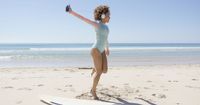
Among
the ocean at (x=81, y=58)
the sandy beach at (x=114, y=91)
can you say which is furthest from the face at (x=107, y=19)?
the ocean at (x=81, y=58)

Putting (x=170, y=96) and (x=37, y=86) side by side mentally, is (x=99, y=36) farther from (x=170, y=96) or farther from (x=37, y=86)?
(x=37, y=86)

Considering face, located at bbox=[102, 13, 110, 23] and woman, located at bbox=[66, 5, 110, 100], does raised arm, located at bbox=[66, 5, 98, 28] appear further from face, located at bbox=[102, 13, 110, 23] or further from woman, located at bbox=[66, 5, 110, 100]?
face, located at bbox=[102, 13, 110, 23]

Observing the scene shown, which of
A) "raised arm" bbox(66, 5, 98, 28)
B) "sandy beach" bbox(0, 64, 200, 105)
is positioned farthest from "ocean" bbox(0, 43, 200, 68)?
"raised arm" bbox(66, 5, 98, 28)

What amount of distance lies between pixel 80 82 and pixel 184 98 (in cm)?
267

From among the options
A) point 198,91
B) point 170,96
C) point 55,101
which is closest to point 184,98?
point 170,96

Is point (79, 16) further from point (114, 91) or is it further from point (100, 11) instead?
point (114, 91)

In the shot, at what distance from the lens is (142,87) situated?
705 cm

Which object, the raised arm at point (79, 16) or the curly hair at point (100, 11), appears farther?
the curly hair at point (100, 11)

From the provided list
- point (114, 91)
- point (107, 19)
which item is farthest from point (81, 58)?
point (107, 19)

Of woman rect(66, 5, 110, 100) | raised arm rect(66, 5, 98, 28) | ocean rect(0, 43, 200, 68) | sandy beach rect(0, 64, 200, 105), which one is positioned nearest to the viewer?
raised arm rect(66, 5, 98, 28)

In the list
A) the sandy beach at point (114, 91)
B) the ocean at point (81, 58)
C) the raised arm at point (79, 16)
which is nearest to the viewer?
the raised arm at point (79, 16)

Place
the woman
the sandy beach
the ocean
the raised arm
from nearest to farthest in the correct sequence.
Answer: the raised arm → the woman → the sandy beach → the ocean

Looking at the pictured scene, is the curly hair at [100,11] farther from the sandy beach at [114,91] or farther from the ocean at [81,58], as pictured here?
the ocean at [81,58]

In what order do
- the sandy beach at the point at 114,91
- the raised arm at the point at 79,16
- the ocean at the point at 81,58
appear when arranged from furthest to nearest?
1. the ocean at the point at 81,58
2. the sandy beach at the point at 114,91
3. the raised arm at the point at 79,16
